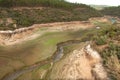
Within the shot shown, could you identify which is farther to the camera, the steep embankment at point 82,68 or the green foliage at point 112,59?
the steep embankment at point 82,68

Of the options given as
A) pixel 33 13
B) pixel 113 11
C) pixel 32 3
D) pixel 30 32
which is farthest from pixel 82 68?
pixel 113 11

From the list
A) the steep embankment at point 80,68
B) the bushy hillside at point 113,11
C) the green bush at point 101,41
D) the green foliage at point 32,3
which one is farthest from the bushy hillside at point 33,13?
the bushy hillside at point 113,11

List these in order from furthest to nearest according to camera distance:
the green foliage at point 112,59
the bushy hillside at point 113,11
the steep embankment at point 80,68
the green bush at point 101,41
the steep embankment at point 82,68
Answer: the bushy hillside at point 113,11
the green bush at point 101,41
the steep embankment at point 80,68
the steep embankment at point 82,68
the green foliage at point 112,59

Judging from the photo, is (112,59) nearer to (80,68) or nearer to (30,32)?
(80,68)

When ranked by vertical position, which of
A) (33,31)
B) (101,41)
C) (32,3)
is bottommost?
(33,31)

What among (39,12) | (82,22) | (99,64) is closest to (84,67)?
(99,64)

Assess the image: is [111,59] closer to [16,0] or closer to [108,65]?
[108,65]

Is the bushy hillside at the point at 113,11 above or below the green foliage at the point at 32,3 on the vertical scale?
below

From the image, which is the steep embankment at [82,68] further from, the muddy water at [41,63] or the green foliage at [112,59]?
the muddy water at [41,63]

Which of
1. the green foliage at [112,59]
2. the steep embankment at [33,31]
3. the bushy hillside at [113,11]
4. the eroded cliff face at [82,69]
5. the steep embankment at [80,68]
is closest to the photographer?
the green foliage at [112,59]
